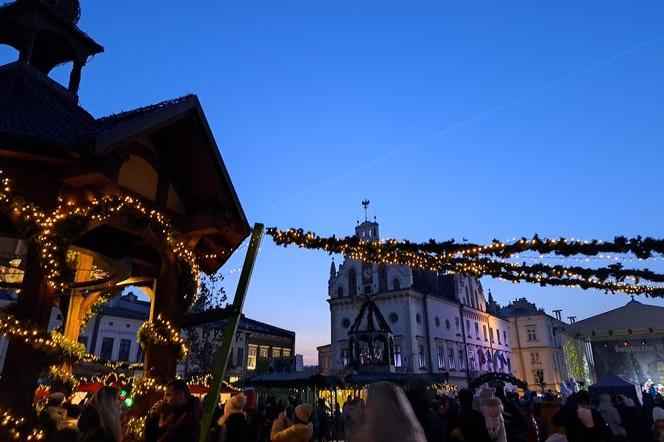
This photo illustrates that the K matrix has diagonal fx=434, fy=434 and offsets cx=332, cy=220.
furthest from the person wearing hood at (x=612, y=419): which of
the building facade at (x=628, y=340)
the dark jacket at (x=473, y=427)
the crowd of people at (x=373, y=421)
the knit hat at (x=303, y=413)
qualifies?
the building facade at (x=628, y=340)

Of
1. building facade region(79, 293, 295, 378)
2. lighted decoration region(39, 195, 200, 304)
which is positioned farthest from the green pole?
building facade region(79, 293, 295, 378)

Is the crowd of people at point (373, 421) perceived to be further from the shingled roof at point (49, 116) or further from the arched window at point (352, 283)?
the arched window at point (352, 283)

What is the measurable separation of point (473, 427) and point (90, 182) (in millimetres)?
6068

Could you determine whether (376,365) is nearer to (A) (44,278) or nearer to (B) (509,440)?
(B) (509,440)

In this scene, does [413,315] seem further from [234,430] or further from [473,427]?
[234,430]

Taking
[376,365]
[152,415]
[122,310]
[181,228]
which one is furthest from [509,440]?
[122,310]

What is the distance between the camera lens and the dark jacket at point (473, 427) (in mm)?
5406

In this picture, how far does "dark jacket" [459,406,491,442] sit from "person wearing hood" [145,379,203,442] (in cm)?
330

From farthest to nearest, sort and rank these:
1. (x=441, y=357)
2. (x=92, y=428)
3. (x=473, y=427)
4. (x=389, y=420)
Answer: (x=441, y=357), (x=473, y=427), (x=92, y=428), (x=389, y=420)

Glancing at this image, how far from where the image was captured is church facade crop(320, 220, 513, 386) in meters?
45.9

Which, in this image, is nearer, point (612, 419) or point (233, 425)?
point (233, 425)

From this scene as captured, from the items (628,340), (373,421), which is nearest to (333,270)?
(628,340)

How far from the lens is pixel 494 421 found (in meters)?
5.78

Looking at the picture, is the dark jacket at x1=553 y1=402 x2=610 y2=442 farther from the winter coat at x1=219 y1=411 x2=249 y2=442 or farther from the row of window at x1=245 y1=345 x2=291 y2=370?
the row of window at x1=245 y1=345 x2=291 y2=370
